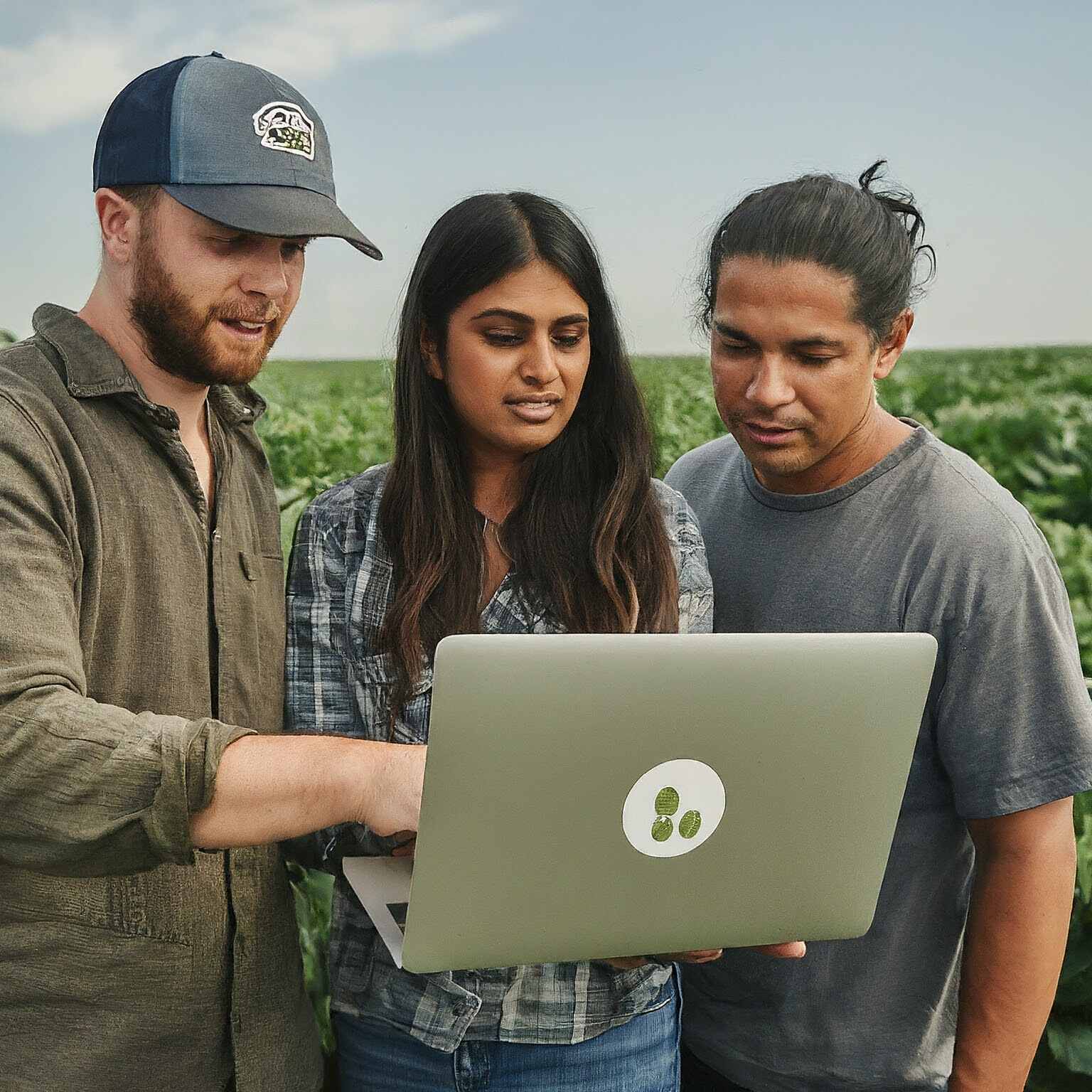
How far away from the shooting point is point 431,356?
2.29 metres

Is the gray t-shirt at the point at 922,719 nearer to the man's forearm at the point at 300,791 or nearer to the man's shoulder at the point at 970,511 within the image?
the man's shoulder at the point at 970,511

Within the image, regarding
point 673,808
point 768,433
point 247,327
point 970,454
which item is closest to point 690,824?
point 673,808

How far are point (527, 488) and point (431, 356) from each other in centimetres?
27

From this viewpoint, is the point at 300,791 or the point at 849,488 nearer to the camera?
the point at 300,791

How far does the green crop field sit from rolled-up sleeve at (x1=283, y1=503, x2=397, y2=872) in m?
0.46

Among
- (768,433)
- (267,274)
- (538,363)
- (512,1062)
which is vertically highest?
(267,274)

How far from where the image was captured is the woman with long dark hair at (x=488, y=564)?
205 cm

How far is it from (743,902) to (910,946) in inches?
26.5

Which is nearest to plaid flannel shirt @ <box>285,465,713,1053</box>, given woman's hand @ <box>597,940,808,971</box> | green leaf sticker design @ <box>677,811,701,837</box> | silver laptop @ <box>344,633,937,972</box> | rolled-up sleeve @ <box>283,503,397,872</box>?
rolled-up sleeve @ <box>283,503,397,872</box>

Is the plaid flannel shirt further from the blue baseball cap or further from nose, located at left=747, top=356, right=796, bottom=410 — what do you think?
the blue baseball cap

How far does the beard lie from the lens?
1.98 metres

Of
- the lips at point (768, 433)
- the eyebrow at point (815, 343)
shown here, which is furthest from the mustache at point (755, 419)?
the eyebrow at point (815, 343)

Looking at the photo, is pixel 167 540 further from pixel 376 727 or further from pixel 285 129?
pixel 285 129

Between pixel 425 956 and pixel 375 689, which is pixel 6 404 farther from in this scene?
pixel 425 956
